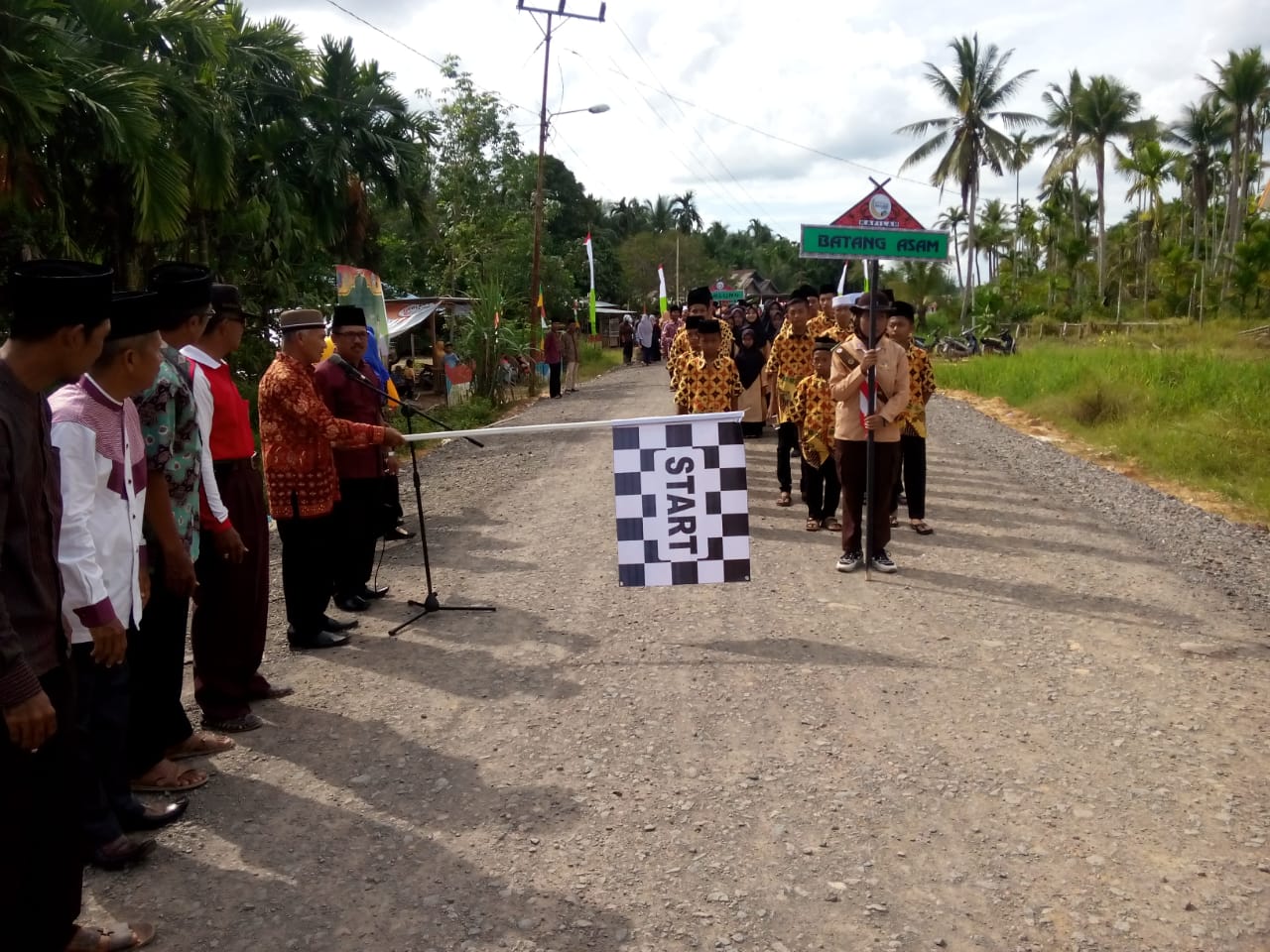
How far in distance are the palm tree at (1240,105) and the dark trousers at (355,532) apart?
45.0 m

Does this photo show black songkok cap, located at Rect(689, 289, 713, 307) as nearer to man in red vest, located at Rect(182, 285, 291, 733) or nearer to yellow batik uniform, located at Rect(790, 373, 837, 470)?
yellow batik uniform, located at Rect(790, 373, 837, 470)

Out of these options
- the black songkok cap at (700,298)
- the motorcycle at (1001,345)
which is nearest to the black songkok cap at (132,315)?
the black songkok cap at (700,298)

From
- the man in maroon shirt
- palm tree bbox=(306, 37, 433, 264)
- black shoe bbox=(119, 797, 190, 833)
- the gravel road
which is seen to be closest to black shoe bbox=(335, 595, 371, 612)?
the man in maroon shirt

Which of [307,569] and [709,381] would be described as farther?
[709,381]

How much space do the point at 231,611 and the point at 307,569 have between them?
104 cm

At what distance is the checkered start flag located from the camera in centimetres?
581

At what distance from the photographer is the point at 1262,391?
529 inches

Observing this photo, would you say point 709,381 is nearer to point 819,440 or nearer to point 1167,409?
point 819,440

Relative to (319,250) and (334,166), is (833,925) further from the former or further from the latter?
(319,250)

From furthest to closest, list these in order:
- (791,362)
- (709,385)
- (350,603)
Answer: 1. (791,362)
2. (709,385)
3. (350,603)

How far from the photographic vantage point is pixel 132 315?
10.7ft

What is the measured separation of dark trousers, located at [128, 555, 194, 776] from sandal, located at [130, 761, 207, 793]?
32mm

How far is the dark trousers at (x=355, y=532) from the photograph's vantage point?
21.0ft

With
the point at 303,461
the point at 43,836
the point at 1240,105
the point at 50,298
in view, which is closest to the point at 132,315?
the point at 50,298
